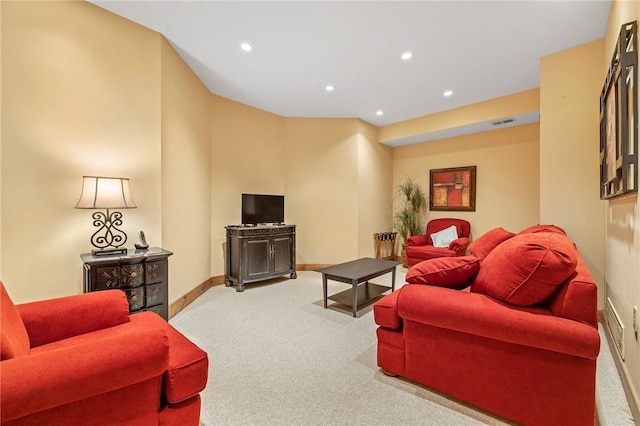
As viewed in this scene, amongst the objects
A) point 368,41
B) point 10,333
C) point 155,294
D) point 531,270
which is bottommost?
point 155,294

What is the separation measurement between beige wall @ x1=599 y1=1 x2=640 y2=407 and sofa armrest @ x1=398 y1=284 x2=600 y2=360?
2.09 ft

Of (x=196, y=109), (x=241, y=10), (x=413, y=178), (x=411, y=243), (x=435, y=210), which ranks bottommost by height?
(x=411, y=243)

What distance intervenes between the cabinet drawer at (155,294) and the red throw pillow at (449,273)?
7.08 feet

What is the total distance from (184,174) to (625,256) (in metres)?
4.17

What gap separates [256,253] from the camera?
422cm

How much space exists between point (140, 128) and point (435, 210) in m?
5.25

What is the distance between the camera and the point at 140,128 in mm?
2762

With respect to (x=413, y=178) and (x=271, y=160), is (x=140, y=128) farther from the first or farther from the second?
(x=413, y=178)

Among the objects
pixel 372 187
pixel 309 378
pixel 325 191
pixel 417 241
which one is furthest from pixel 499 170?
pixel 309 378

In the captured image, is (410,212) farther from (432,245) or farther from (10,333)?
(10,333)

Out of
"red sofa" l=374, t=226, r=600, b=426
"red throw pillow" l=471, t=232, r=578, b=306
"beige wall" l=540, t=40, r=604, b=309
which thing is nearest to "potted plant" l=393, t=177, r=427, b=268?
"beige wall" l=540, t=40, r=604, b=309

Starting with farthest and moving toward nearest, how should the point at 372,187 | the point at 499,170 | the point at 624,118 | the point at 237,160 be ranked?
the point at 372,187 < the point at 499,170 < the point at 237,160 < the point at 624,118

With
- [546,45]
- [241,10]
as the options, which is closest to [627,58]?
[546,45]

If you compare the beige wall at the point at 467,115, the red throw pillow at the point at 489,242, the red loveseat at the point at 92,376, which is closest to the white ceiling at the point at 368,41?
the beige wall at the point at 467,115
